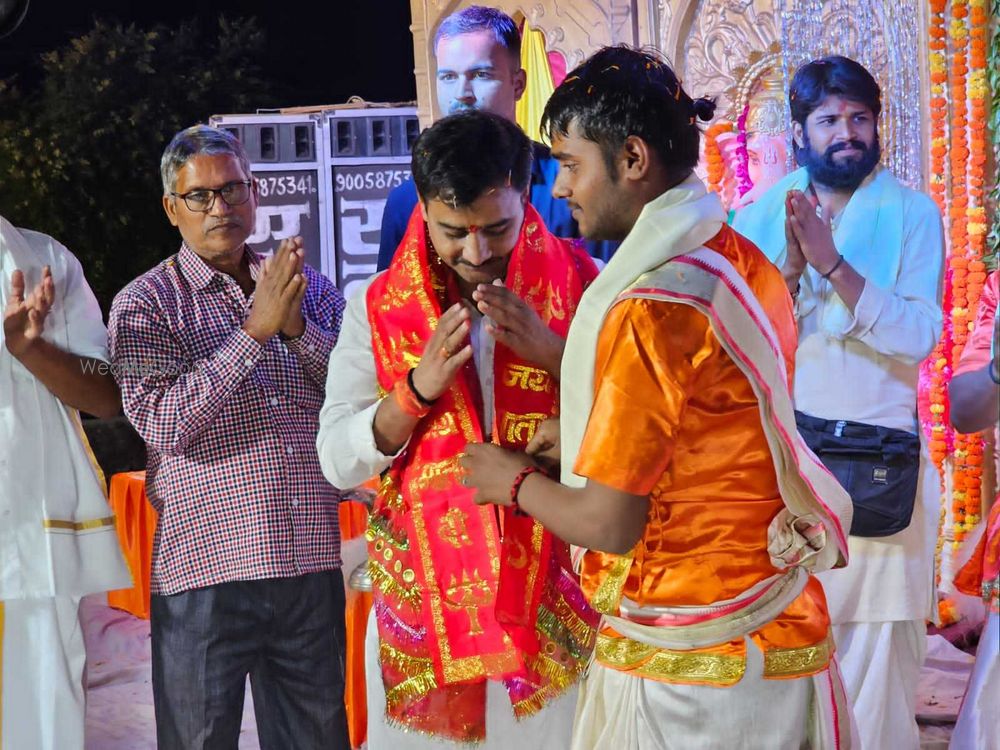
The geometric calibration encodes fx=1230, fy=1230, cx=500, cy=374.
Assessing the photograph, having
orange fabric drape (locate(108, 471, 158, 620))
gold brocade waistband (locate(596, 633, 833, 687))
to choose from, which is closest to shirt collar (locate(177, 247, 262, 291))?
gold brocade waistband (locate(596, 633, 833, 687))

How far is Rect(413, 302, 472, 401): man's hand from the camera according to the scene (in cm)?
199

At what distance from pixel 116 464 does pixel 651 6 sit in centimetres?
441

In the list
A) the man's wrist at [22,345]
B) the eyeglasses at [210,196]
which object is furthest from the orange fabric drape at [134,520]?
the eyeglasses at [210,196]

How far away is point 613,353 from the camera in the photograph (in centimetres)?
164

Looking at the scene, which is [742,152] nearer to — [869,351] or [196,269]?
[869,351]

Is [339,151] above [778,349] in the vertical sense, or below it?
above

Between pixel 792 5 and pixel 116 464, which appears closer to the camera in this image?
pixel 792 5

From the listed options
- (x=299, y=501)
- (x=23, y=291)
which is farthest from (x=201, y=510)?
(x=23, y=291)

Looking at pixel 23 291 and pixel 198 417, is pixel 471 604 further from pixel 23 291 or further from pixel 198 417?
pixel 23 291

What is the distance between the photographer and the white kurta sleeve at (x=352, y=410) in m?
2.14

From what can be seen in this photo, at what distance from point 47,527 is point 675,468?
179 centimetres

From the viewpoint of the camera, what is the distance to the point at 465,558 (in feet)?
7.03

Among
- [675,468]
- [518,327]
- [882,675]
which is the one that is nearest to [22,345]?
[518,327]

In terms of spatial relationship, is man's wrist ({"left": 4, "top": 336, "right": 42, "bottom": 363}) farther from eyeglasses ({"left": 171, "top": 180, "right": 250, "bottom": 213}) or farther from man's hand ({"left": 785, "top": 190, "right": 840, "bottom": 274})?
man's hand ({"left": 785, "top": 190, "right": 840, "bottom": 274})
